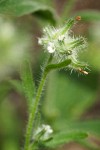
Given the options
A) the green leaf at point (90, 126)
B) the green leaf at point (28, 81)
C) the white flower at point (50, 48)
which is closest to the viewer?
the white flower at point (50, 48)

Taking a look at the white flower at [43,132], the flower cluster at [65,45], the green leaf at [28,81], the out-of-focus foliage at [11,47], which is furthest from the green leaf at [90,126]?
the flower cluster at [65,45]

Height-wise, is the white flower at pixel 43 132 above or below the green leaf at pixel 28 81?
below

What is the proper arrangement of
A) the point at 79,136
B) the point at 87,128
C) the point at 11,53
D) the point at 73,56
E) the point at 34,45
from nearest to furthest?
the point at 73,56
the point at 79,136
the point at 87,128
the point at 11,53
the point at 34,45

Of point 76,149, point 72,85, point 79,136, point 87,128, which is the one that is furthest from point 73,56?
point 76,149

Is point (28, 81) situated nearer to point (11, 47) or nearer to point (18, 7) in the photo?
→ point (18, 7)

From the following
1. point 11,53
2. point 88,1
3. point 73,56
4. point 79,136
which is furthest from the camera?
point 88,1

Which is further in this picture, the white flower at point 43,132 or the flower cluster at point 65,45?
the white flower at point 43,132

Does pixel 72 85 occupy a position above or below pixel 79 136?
above

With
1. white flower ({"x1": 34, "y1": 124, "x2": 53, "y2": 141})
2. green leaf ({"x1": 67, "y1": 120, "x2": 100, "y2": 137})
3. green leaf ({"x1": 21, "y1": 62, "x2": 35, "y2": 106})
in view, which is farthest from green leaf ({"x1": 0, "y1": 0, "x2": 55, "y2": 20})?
green leaf ({"x1": 67, "y1": 120, "x2": 100, "y2": 137})

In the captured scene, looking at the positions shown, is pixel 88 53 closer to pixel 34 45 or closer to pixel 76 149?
pixel 34 45

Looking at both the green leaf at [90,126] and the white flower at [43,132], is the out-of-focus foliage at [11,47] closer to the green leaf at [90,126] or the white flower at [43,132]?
the green leaf at [90,126]

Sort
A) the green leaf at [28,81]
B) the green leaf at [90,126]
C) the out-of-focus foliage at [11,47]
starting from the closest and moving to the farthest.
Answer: the green leaf at [28,81], the green leaf at [90,126], the out-of-focus foliage at [11,47]
